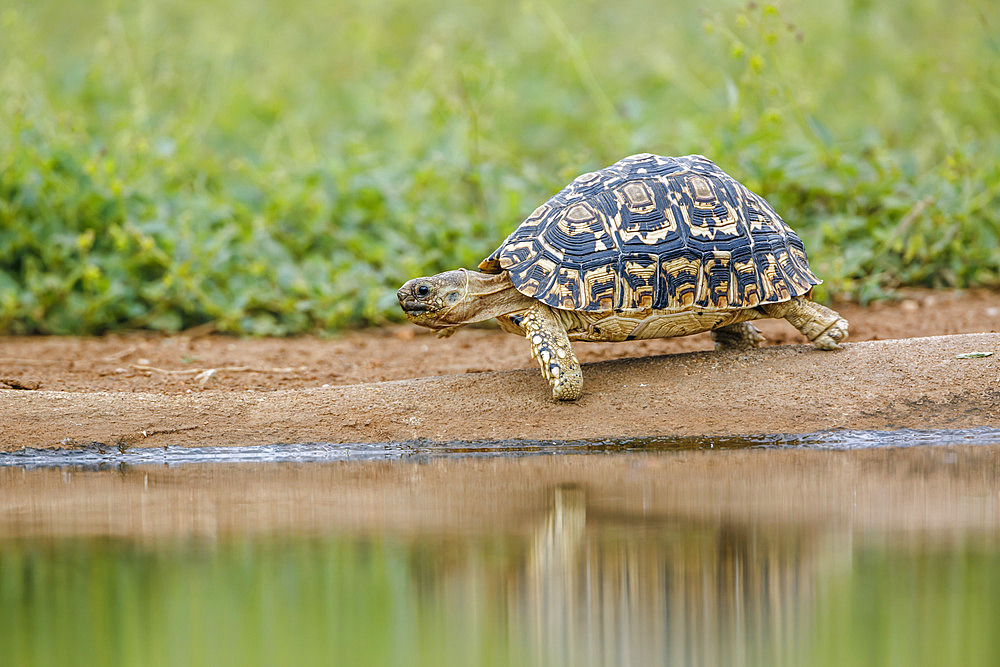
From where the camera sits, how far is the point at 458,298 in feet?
17.5

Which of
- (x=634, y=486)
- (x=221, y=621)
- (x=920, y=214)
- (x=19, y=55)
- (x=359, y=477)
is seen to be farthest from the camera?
(x=19, y=55)

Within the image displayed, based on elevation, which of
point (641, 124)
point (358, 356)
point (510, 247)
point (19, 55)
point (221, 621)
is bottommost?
point (221, 621)

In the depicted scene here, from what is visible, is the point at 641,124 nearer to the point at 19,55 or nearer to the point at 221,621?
the point at 19,55

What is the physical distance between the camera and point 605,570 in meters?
3.11

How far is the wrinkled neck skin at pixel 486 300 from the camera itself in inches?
211

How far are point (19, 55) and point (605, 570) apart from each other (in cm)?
894

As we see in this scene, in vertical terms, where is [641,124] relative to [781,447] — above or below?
above

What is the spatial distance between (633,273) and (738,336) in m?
1.14

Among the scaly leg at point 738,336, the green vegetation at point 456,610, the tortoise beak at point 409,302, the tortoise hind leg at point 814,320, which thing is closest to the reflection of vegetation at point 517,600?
the green vegetation at point 456,610

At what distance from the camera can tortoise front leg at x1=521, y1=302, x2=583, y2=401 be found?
5.12m

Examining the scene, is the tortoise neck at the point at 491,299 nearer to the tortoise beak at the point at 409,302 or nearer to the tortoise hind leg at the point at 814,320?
the tortoise beak at the point at 409,302

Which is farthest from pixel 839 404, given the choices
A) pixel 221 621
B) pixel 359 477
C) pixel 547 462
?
pixel 221 621

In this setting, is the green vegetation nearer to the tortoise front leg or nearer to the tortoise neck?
the tortoise front leg

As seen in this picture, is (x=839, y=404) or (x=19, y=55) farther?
(x=19, y=55)
